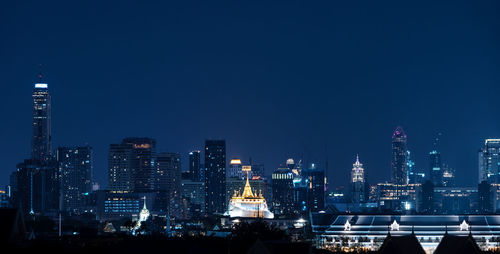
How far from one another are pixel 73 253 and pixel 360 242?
94235mm

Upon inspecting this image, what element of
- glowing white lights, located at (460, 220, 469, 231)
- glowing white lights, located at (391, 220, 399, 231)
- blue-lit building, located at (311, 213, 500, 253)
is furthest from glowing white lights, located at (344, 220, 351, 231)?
glowing white lights, located at (460, 220, 469, 231)

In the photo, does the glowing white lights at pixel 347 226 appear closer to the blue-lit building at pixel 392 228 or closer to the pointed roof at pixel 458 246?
the blue-lit building at pixel 392 228

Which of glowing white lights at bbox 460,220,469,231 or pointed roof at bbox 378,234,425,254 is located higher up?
pointed roof at bbox 378,234,425,254

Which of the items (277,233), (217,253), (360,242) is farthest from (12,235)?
(360,242)

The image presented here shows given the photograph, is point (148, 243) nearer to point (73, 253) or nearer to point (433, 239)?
point (73, 253)

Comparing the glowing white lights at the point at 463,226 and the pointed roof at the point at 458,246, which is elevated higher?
the pointed roof at the point at 458,246

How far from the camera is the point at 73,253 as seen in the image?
218 ft

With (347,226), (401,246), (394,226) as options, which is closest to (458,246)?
(401,246)

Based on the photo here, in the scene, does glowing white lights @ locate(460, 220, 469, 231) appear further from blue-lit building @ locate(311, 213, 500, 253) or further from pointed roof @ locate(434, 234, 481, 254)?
pointed roof @ locate(434, 234, 481, 254)

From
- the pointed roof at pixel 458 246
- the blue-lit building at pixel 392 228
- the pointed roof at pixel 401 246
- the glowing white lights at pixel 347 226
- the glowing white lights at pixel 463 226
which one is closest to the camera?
the pointed roof at pixel 458 246

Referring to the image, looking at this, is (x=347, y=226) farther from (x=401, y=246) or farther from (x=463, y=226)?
(x=401, y=246)

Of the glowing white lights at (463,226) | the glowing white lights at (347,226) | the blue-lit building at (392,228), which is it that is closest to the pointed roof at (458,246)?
the blue-lit building at (392,228)

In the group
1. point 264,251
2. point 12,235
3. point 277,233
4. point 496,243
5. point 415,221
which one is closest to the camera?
point 264,251

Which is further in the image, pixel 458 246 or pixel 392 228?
pixel 392 228
